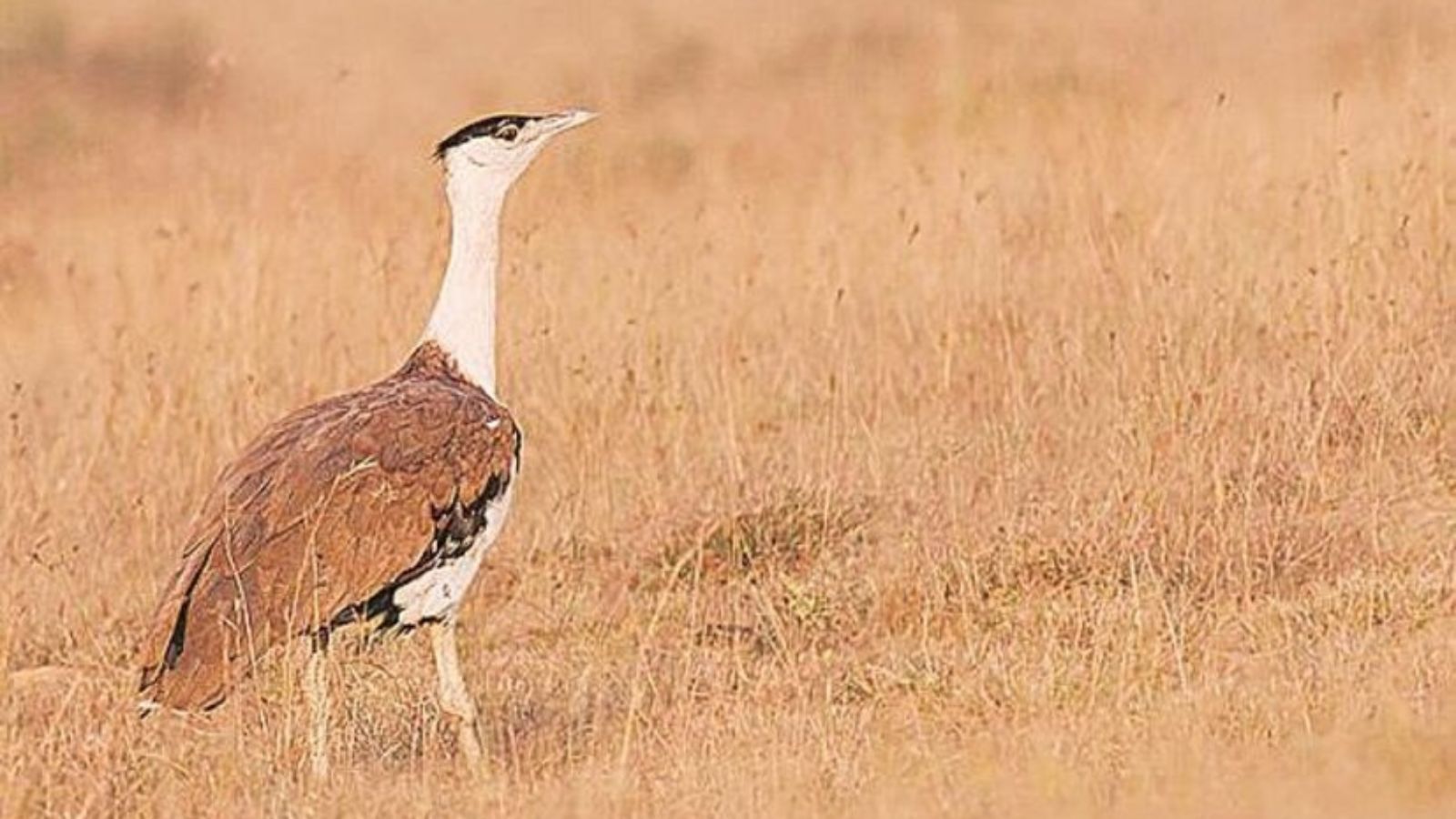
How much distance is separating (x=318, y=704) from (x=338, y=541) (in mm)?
383

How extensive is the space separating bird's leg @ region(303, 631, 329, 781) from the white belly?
22cm

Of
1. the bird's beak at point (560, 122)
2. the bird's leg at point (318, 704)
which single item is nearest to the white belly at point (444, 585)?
the bird's leg at point (318, 704)

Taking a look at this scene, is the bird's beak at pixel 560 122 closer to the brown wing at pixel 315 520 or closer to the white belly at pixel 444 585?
the brown wing at pixel 315 520

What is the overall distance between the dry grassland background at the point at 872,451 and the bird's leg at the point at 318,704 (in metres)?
0.06

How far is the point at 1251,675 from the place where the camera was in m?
7.46

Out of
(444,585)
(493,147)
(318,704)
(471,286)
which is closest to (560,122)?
(493,147)

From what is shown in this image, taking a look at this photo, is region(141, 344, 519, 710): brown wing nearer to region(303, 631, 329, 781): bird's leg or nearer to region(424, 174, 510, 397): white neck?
region(303, 631, 329, 781): bird's leg

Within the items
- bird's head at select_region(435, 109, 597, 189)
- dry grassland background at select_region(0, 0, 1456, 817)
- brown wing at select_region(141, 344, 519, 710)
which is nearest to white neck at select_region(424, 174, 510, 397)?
bird's head at select_region(435, 109, 597, 189)

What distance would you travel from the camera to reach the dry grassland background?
7035mm

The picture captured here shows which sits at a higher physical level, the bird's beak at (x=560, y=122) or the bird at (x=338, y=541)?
the bird's beak at (x=560, y=122)

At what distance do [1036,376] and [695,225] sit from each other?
120 inches

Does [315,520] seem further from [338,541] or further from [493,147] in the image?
[493,147]

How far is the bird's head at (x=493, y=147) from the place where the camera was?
809cm

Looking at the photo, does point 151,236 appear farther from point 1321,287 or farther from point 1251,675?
point 1251,675
